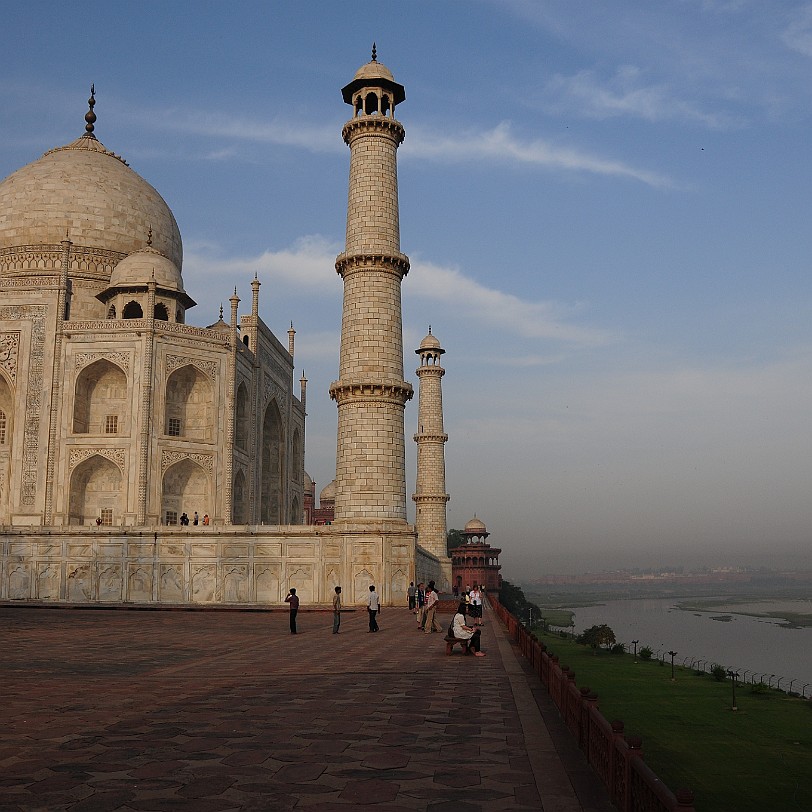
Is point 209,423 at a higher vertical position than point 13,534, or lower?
higher

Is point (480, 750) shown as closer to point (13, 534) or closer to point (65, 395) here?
point (13, 534)

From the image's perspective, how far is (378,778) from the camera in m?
6.16

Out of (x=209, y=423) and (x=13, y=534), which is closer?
(x=13, y=534)

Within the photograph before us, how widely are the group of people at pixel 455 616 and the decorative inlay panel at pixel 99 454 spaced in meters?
15.4

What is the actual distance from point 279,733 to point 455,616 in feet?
24.0

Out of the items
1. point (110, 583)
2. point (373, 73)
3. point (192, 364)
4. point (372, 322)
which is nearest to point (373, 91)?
point (373, 73)

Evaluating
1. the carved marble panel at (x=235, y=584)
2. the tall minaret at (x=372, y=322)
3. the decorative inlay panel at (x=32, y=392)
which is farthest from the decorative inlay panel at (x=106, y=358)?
the tall minaret at (x=372, y=322)

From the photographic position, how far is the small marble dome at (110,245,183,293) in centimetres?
3872

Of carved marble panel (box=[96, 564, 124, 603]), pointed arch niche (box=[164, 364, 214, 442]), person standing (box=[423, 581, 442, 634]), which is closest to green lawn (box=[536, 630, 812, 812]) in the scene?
person standing (box=[423, 581, 442, 634])

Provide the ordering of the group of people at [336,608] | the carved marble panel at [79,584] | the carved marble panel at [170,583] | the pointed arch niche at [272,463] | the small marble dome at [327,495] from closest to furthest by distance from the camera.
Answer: the group of people at [336,608], the carved marble panel at [170,583], the carved marble panel at [79,584], the pointed arch niche at [272,463], the small marble dome at [327,495]

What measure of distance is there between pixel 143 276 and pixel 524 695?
33.1 m

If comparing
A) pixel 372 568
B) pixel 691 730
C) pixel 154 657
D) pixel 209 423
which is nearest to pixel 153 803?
pixel 154 657

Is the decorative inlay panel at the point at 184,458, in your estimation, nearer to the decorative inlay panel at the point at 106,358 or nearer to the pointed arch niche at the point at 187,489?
the pointed arch niche at the point at 187,489

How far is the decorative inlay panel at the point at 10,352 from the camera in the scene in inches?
1430
